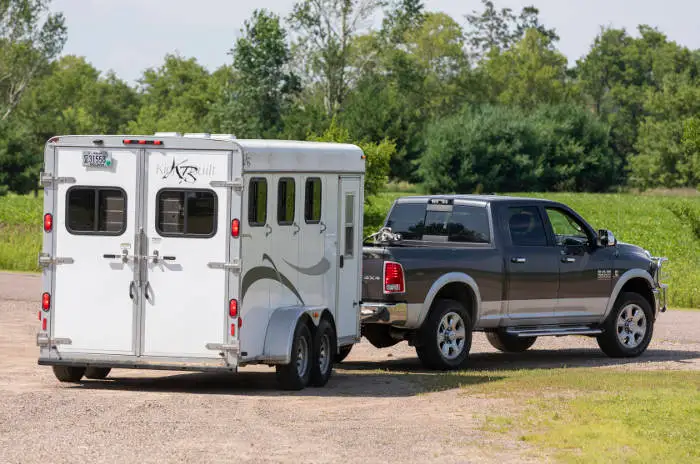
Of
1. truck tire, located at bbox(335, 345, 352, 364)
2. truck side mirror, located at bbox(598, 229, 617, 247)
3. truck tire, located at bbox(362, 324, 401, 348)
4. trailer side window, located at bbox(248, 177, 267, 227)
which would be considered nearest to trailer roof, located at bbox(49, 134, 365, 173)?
trailer side window, located at bbox(248, 177, 267, 227)

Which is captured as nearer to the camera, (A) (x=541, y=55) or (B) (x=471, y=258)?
(B) (x=471, y=258)

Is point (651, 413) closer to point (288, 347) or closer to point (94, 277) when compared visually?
point (288, 347)

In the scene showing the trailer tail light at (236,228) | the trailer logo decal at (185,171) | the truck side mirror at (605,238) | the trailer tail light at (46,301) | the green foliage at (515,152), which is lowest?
the trailer tail light at (46,301)

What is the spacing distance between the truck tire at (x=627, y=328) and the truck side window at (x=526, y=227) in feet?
5.88

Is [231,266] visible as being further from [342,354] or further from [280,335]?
[342,354]

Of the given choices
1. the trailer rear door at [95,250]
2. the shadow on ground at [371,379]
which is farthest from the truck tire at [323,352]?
the trailer rear door at [95,250]

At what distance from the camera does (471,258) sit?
621 inches

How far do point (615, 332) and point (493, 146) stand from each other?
70.7m

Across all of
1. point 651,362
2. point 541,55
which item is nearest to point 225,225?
point 651,362

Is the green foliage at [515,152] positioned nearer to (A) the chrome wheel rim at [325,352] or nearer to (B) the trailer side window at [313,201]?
(A) the chrome wheel rim at [325,352]

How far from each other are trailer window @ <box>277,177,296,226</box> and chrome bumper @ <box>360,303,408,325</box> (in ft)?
6.78

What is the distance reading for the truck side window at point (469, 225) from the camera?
16.2 metres

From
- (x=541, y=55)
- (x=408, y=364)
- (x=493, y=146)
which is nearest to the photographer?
(x=408, y=364)

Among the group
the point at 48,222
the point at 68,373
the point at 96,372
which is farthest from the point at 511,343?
the point at 48,222
